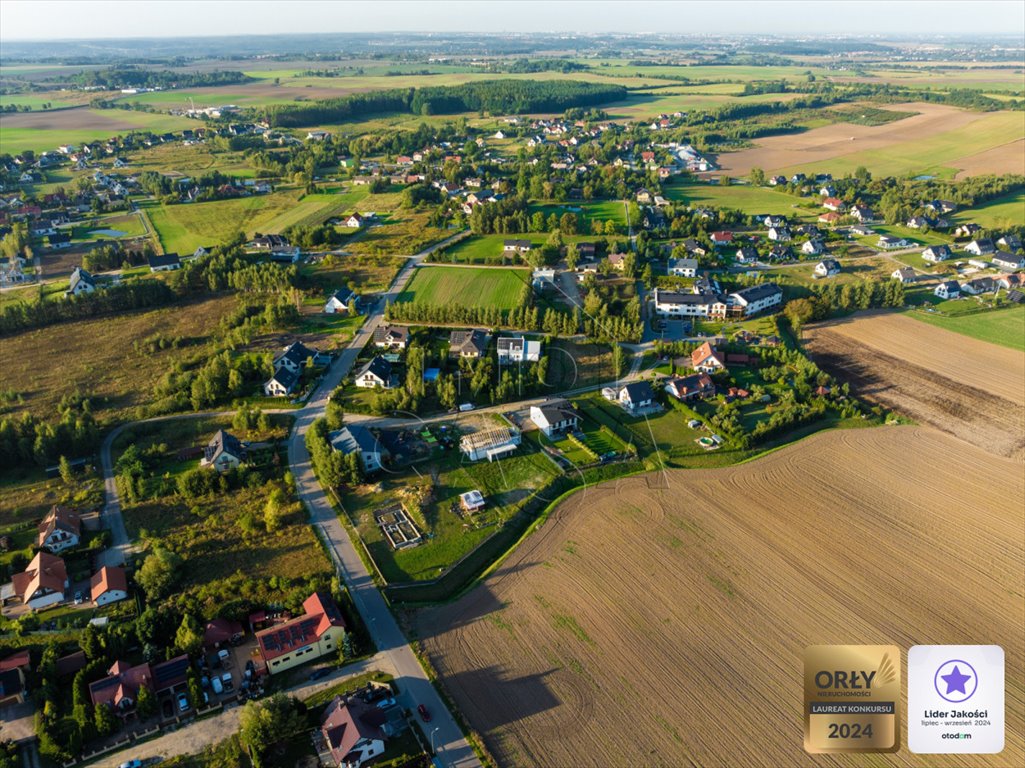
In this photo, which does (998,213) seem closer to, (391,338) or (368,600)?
(391,338)

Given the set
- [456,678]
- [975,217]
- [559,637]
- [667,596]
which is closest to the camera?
[456,678]

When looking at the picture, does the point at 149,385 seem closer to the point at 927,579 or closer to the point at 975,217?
the point at 927,579

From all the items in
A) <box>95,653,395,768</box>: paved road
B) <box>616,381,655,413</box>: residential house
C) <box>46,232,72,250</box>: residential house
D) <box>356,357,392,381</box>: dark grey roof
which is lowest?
<box>95,653,395,768</box>: paved road

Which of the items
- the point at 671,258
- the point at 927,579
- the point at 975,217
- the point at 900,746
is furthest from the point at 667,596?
the point at 975,217

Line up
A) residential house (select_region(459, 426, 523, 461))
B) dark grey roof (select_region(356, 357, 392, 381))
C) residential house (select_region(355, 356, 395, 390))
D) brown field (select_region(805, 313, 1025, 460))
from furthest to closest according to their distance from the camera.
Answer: dark grey roof (select_region(356, 357, 392, 381))
residential house (select_region(355, 356, 395, 390))
brown field (select_region(805, 313, 1025, 460))
residential house (select_region(459, 426, 523, 461))

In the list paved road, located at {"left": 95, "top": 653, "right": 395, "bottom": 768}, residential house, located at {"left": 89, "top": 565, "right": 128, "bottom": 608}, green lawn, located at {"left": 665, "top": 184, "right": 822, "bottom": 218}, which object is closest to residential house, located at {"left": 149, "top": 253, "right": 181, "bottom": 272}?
residential house, located at {"left": 89, "top": 565, "right": 128, "bottom": 608}

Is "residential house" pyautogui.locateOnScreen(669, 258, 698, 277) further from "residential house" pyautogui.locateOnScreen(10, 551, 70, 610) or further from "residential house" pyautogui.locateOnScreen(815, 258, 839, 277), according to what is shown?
"residential house" pyautogui.locateOnScreen(10, 551, 70, 610)

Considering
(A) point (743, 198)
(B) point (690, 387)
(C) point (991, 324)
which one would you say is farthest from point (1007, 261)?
(B) point (690, 387)
